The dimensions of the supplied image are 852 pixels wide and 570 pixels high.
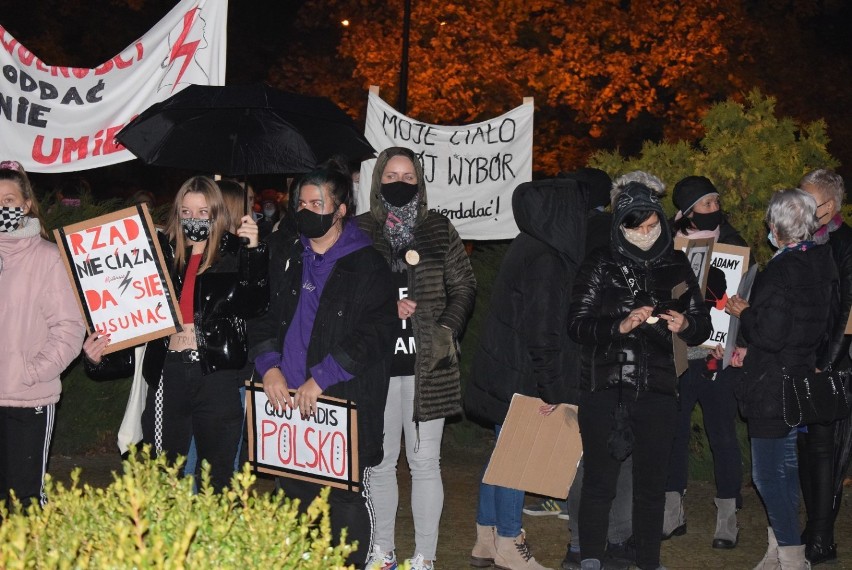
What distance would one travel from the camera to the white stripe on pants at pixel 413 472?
574 centimetres

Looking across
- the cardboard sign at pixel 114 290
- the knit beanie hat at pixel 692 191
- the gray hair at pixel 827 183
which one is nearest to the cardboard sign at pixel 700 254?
the knit beanie hat at pixel 692 191

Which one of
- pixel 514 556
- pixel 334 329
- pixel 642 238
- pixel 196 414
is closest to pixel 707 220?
pixel 642 238

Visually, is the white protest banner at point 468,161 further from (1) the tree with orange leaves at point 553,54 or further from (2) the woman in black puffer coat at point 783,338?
(1) the tree with orange leaves at point 553,54

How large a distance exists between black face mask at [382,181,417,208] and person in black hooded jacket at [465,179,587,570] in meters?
0.58

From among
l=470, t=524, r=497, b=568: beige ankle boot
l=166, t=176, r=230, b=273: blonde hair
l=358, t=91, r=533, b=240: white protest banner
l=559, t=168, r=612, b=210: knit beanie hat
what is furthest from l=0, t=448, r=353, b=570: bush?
l=358, t=91, r=533, b=240: white protest banner

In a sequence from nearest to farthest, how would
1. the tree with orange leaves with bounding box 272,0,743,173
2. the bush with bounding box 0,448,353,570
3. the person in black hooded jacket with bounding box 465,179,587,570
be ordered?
the bush with bounding box 0,448,353,570
the person in black hooded jacket with bounding box 465,179,587,570
the tree with orange leaves with bounding box 272,0,743,173

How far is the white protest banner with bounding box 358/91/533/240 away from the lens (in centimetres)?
899

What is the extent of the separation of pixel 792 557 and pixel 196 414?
3257 millimetres

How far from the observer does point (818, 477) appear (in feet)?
20.5

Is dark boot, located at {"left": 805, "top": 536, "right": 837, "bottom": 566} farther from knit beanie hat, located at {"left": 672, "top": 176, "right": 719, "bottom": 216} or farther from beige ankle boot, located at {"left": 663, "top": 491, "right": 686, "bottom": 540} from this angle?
knit beanie hat, located at {"left": 672, "top": 176, "right": 719, "bottom": 216}

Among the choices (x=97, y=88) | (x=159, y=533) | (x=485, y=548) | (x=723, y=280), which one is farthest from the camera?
(x=97, y=88)

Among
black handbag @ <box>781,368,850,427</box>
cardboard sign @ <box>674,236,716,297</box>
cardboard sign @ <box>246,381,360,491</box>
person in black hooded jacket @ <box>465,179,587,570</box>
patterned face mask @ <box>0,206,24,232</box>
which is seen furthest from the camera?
cardboard sign @ <box>674,236,716,297</box>

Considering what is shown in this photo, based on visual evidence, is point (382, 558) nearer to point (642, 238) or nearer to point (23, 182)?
point (642, 238)

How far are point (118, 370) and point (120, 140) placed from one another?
1.66 m
